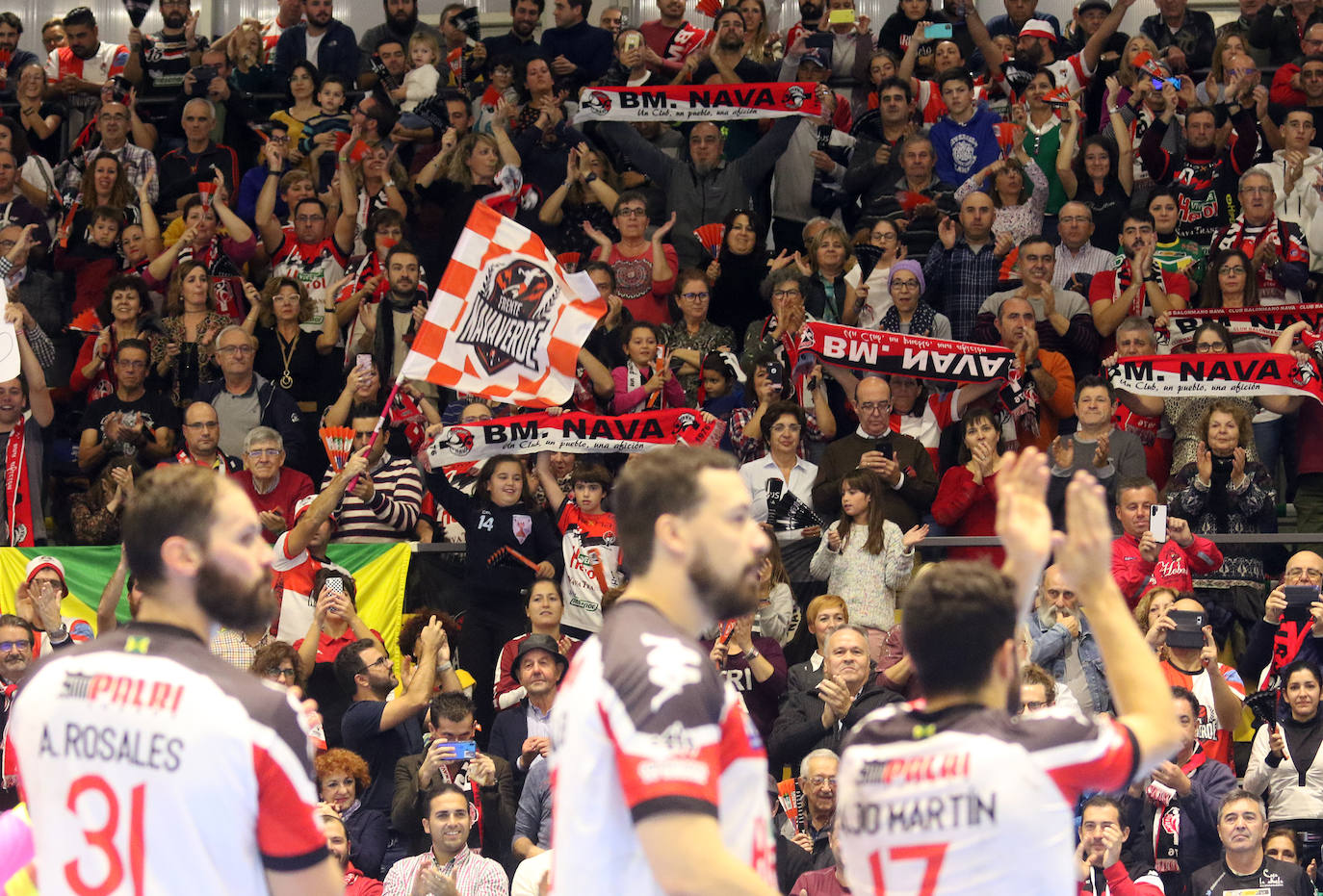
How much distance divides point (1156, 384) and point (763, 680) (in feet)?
12.2

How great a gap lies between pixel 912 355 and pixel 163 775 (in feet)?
30.5

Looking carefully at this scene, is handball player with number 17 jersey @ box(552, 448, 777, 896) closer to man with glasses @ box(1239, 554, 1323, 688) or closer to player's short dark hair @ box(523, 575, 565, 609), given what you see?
player's short dark hair @ box(523, 575, 565, 609)

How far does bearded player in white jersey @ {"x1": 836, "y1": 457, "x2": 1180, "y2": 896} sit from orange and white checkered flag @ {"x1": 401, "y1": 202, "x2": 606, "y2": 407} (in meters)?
8.24

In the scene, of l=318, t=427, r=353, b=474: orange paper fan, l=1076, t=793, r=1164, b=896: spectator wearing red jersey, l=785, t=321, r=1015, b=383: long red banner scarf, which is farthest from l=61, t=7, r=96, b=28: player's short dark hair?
l=1076, t=793, r=1164, b=896: spectator wearing red jersey

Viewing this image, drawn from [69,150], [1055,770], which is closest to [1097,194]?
[69,150]

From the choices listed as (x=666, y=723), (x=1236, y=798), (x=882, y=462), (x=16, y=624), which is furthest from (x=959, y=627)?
(x=16, y=624)

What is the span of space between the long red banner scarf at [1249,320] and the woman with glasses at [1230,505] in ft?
4.39

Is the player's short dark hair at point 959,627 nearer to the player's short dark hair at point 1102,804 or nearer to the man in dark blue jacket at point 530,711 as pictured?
the player's short dark hair at point 1102,804

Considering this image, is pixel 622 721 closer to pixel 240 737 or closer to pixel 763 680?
pixel 240 737

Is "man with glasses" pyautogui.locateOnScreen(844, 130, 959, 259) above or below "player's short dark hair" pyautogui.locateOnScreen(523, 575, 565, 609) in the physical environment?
above

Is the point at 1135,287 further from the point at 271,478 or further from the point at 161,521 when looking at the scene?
the point at 161,521

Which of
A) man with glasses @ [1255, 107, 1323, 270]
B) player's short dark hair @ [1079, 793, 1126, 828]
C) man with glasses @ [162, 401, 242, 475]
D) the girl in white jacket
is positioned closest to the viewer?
player's short dark hair @ [1079, 793, 1126, 828]

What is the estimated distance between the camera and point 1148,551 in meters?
11.0

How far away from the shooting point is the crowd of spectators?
10625 mm
